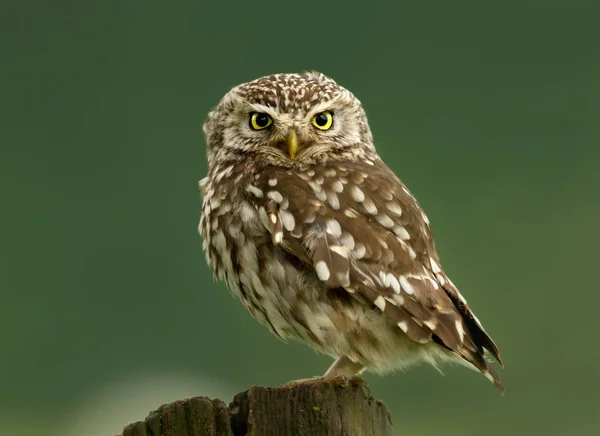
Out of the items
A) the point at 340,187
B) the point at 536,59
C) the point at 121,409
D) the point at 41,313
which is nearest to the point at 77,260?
the point at 41,313

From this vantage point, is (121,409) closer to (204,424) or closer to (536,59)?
(204,424)

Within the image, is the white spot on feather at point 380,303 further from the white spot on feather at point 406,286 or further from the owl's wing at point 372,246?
the white spot on feather at point 406,286

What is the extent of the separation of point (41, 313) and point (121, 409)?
16.3 m

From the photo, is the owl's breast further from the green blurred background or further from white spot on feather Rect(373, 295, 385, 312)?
the green blurred background

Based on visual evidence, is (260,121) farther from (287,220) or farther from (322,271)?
(322,271)

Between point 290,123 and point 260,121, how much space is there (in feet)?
0.58

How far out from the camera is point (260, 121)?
19.1ft

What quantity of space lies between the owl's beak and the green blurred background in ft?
8.56

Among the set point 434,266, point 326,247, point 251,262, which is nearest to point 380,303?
point 326,247

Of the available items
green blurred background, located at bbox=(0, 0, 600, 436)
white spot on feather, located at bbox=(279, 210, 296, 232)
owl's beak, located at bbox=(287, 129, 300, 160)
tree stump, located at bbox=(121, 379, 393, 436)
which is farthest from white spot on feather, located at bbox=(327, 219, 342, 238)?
green blurred background, located at bbox=(0, 0, 600, 436)

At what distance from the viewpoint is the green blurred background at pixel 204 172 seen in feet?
64.1

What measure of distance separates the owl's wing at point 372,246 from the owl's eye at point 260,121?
0.27 metres

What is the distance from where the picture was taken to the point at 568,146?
38.2 metres

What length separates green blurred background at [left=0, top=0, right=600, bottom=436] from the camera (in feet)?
64.1
